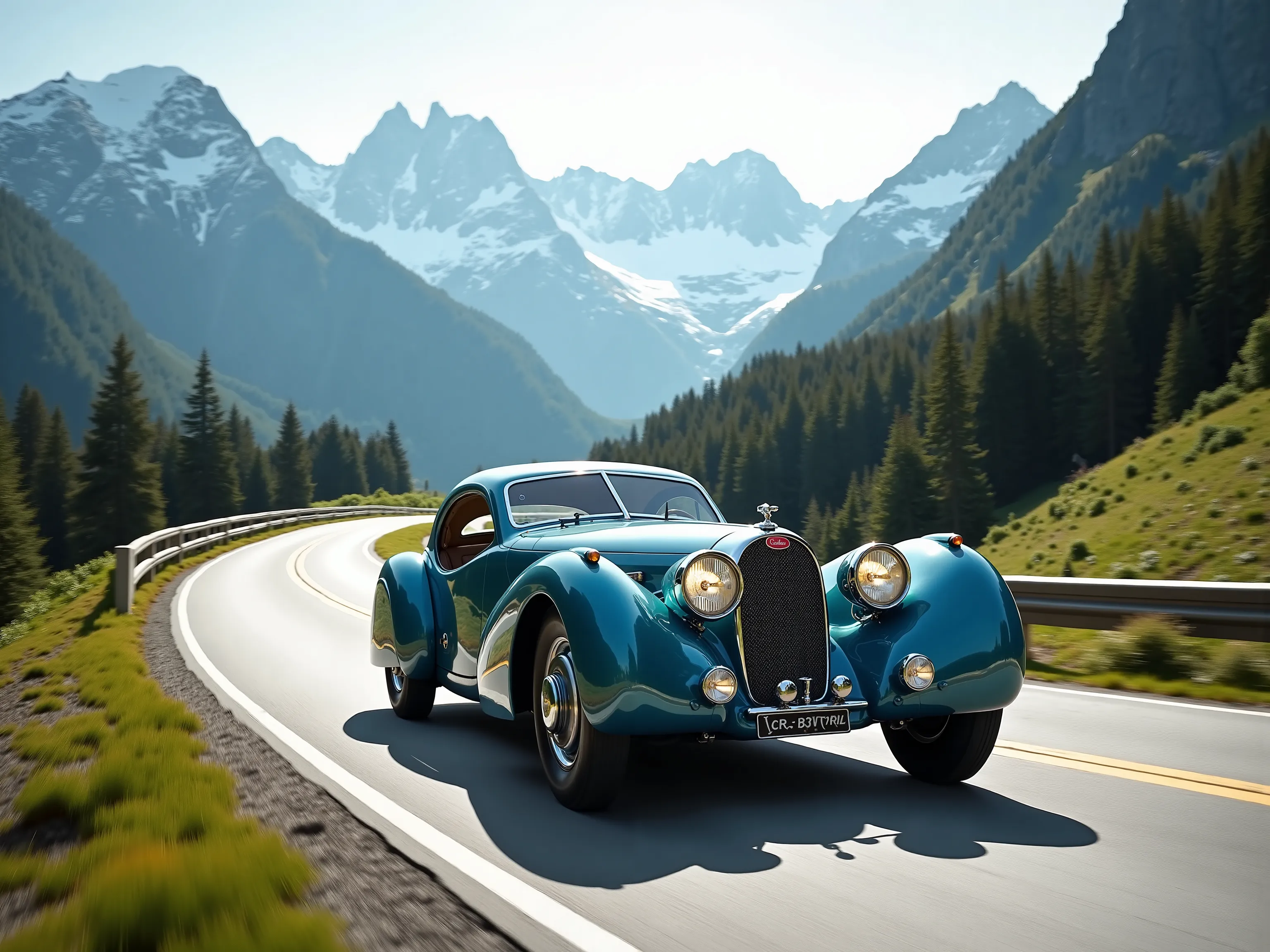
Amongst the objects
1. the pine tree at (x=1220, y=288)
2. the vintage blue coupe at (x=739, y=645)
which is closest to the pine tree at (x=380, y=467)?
the pine tree at (x=1220, y=288)

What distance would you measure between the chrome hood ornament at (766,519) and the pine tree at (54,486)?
7741 centimetres

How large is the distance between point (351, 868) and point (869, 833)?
2.17 m

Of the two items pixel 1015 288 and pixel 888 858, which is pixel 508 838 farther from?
pixel 1015 288

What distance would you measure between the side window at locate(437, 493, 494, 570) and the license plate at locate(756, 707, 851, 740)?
134 inches

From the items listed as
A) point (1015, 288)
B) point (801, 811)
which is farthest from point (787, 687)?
point (1015, 288)

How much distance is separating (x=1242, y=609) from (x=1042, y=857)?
5464mm

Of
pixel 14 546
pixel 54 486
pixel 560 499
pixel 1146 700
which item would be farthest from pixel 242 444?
pixel 1146 700

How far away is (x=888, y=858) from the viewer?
4.09 metres

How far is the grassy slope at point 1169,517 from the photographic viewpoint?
66.2 ft

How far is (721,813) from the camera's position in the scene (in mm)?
4840

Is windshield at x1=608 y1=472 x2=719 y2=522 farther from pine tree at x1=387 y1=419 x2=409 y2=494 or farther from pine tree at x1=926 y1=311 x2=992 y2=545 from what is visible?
pine tree at x1=387 y1=419 x2=409 y2=494

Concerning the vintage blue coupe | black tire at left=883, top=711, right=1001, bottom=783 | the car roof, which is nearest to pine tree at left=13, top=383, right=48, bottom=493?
the car roof

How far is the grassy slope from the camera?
20172 millimetres

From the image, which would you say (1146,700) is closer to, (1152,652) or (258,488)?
(1152,652)
